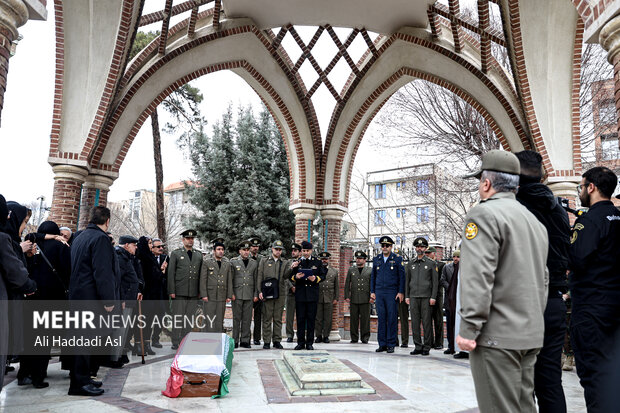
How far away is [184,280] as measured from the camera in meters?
8.52

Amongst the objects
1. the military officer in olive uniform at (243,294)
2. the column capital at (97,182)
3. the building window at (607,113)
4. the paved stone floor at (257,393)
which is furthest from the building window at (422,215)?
the paved stone floor at (257,393)

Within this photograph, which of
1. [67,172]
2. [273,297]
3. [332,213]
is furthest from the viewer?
[332,213]

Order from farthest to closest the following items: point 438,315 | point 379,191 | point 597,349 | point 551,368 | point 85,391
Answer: point 379,191 < point 438,315 < point 85,391 < point 597,349 < point 551,368

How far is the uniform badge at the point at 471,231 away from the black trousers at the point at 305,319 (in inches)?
238

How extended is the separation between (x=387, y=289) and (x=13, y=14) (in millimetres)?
7101

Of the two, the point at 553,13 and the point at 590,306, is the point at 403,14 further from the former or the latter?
the point at 590,306

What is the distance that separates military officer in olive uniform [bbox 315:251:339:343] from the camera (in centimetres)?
988

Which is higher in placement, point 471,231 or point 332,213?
point 332,213

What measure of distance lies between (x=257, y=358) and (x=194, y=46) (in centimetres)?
657

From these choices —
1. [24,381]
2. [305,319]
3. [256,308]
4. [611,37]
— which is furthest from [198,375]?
[611,37]

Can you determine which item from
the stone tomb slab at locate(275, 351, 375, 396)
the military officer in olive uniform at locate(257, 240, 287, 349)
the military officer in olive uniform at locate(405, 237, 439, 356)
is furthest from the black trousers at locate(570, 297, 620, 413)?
the military officer in olive uniform at locate(257, 240, 287, 349)

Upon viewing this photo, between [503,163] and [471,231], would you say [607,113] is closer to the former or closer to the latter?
[503,163]

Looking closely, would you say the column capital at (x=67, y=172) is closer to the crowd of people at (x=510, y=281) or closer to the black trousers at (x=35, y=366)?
the crowd of people at (x=510, y=281)

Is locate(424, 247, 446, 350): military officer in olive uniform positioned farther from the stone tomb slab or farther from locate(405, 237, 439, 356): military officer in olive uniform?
the stone tomb slab
